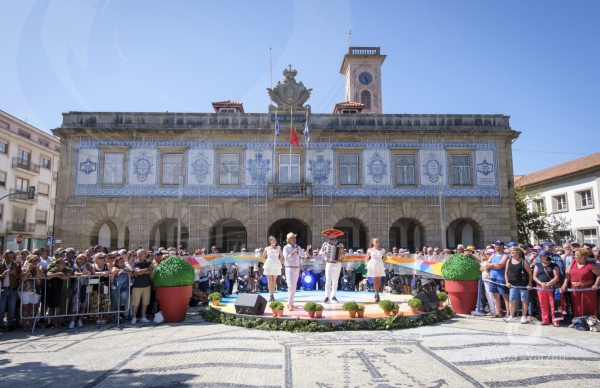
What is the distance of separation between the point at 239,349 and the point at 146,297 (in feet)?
12.9

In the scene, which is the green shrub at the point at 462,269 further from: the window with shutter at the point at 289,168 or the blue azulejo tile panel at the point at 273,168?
the window with shutter at the point at 289,168

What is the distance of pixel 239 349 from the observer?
707 centimetres

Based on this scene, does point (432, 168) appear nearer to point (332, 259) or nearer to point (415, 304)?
point (332, 259)

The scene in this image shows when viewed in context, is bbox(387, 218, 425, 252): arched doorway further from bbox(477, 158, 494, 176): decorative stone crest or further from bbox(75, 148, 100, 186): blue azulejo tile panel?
bbox(75, 148, 100, 186): blue azulejo tile panel

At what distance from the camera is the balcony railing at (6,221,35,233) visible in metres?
35.0

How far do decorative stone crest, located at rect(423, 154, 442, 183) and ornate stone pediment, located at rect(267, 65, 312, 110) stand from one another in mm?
7019

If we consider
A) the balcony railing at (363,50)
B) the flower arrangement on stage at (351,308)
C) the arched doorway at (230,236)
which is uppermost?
the balcony railing at (363,50)

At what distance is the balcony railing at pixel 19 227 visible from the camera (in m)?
35.0

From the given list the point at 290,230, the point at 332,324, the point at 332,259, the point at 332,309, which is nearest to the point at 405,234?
the point at 290,230

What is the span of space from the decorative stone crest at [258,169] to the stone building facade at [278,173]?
50 mm

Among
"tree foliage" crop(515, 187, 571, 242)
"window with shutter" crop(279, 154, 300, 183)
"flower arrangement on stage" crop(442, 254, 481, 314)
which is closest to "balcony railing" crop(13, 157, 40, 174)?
"window with shutter" crop(279, 154, 300, 183)

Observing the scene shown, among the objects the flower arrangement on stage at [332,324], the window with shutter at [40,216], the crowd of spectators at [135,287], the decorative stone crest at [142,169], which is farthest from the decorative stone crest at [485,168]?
the window with shutter at [40,216]

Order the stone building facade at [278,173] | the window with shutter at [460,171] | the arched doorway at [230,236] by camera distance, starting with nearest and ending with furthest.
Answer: the stone building facade at [278,173] → the window with shutter at [460,171] → the arched doorway at [230,236]

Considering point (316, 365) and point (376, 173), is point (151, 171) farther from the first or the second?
point (316, 365)
